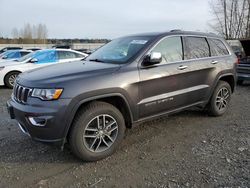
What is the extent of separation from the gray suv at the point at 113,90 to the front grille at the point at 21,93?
13mm

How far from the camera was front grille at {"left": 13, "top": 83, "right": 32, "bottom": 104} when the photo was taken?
335 cm

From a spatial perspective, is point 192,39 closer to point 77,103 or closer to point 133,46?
point 133,46

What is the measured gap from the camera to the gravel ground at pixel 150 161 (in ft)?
10.1

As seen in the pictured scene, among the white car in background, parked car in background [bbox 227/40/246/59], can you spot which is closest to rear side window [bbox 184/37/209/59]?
parked car in background [bbox 227/40/246/59]

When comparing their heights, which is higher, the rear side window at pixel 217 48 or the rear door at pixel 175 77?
the rear side window at pixel 217 48

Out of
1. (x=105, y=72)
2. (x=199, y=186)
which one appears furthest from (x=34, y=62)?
(x=199, y=186)

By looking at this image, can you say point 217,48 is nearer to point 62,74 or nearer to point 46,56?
point 62,74

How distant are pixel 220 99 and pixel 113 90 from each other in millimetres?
2878

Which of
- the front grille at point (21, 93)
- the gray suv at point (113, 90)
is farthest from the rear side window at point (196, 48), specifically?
the front grille at point (21, 93)

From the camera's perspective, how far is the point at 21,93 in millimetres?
3445

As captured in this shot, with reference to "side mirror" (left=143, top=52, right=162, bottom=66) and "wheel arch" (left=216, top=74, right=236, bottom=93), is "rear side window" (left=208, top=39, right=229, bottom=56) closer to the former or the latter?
"wheel arch" (left=216, top=74, right=236, bottom=93)

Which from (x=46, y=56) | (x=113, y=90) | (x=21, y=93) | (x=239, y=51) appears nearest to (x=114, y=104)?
(x=113, y=90)

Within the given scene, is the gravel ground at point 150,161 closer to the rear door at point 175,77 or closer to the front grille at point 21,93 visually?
the rear door at point 175,77

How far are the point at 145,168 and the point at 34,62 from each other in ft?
24.6
